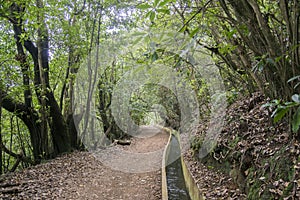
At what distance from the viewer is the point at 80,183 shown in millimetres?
6852

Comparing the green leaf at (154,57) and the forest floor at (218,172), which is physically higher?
the green leaf at (154,57)

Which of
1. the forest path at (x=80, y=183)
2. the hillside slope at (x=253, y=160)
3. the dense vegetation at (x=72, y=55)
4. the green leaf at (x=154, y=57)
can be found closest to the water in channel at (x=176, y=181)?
the forest path at (x=80, y=183)

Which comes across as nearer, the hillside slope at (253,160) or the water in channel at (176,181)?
the hillside slope at (253,160)

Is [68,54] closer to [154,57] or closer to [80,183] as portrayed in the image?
[80,183]

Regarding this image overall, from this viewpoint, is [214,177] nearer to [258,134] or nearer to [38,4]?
[258,134]

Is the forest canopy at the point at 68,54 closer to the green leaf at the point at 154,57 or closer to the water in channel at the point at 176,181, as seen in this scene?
the green leaf at the point at 154,57

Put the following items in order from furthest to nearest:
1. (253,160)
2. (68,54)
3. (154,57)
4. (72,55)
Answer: (72,55) → (68,54) → (253,160) → (154,57)

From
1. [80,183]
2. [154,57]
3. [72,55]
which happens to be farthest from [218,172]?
[72,55]

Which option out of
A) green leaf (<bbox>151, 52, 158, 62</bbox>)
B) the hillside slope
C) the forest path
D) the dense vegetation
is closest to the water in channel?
the forest path

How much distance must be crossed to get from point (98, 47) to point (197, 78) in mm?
4752

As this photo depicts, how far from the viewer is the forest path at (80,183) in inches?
233

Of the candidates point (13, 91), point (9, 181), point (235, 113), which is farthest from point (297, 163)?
point (13, 91)

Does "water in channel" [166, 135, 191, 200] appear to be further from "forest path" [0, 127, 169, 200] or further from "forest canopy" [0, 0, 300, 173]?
"forest canopy" [0, 0, 300, 173]

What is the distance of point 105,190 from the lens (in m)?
6.54
